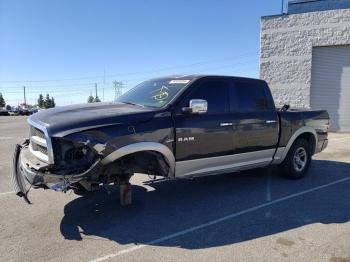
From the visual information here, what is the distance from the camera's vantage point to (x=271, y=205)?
18.7 feet

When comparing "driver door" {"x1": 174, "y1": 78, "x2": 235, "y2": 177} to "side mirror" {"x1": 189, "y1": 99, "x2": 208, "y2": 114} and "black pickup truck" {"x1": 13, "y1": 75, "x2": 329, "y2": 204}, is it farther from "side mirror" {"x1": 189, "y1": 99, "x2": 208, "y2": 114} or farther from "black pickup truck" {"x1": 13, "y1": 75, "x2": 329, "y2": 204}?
"side mirror" {"x1": 189, "y1": 99, "x2": 208, "y2": 114}

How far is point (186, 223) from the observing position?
16.0ft

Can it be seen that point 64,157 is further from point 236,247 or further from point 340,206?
point 340,206

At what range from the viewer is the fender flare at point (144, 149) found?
448cm

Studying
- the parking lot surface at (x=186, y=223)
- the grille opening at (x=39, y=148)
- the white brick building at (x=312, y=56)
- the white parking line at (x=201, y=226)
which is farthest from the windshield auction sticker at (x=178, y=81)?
the white brick building at (x=312, y=56)

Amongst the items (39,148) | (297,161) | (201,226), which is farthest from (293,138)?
(39,148)

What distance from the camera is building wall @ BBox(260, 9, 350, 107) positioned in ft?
59.6

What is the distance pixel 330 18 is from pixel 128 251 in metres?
18.0

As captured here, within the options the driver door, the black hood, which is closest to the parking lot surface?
the driver door

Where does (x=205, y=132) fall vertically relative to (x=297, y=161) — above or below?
above

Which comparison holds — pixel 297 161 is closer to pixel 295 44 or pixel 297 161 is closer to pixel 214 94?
pixel 214 94

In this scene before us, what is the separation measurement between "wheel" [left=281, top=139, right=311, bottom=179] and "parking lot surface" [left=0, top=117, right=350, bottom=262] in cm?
33

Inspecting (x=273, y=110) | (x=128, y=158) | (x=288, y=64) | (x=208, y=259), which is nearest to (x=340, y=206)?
(x=273, y=110)

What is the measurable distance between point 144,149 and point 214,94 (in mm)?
1787
